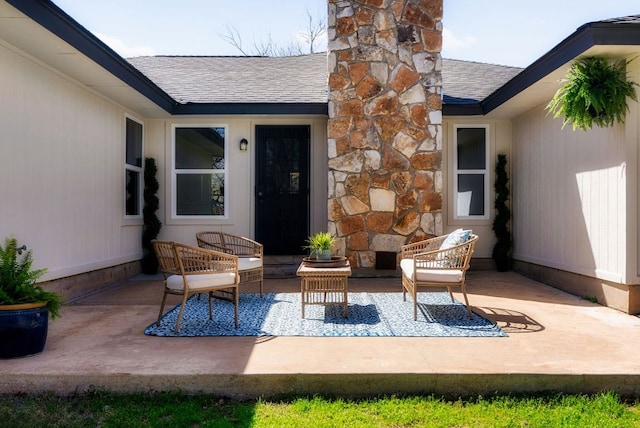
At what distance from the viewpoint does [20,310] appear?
3248 millimetres

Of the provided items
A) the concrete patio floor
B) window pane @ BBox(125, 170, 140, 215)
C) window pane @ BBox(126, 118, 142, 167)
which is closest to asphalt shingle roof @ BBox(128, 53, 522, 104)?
window pane @ BBox(126, 118, 142, 167)

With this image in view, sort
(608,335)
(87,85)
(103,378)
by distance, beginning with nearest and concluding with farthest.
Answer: (103,378) < (608,335) < (87,85)

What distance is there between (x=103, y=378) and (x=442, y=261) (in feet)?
10.6

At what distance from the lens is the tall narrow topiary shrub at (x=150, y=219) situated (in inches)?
299

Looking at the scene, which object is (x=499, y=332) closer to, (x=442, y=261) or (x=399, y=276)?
(x=442, y=261)

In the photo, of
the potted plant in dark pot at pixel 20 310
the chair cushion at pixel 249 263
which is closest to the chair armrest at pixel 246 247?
the chair cushion at pixel 249 263

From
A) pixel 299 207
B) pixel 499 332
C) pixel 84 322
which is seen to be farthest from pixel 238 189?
pixel 499 332

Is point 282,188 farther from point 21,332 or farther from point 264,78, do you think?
point 21,332

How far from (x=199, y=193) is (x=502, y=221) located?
16.7 ft

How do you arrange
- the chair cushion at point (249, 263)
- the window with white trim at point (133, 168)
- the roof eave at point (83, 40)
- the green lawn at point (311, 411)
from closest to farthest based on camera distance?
the green lawn at point (311, 411), the roof eave at point (83, 40), the chair cushion at point (249, 263), the window with white trim at point (133, 168)

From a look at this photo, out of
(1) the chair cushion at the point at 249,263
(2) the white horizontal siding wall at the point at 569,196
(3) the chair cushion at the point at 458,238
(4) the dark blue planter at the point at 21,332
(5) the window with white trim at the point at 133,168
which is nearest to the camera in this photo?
(4) the dark blue planter at the point at 21,332

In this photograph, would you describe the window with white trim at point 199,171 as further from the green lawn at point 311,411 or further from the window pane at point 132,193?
the green lawn at point 311,411

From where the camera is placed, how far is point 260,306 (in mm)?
5094

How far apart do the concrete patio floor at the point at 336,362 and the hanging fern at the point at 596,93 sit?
2.04 meters
